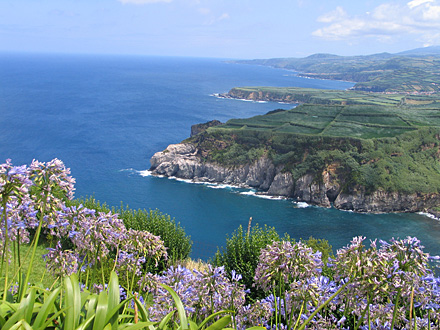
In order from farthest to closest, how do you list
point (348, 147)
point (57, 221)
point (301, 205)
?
point (348, 147)
point (301, 205)
point (57, 221)

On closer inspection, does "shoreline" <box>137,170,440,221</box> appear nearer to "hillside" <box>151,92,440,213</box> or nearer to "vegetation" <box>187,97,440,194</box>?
"hillside" <box>151,92,440,213</box>

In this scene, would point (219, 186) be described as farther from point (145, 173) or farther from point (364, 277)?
point (364, 277)

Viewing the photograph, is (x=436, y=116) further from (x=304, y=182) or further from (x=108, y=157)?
(x=108, y=157)

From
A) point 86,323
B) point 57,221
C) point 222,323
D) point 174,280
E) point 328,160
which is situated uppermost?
point 57,221

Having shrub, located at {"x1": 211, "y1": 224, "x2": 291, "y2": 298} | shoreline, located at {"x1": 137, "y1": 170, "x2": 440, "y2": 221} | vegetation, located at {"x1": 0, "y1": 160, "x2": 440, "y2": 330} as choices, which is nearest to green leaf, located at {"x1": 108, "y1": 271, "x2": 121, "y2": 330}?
vegetation, located at {"x1": 0, "y1": 160, "x2": 440, "y2": 330}

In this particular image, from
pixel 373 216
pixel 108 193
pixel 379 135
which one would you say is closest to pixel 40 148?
pixel 108 193

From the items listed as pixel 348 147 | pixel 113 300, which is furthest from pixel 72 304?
pixel 348 147
